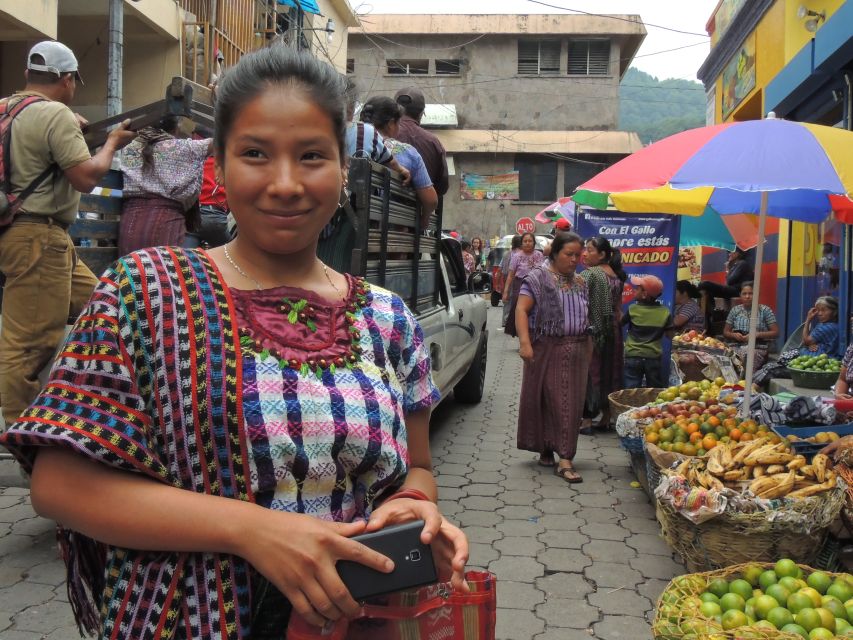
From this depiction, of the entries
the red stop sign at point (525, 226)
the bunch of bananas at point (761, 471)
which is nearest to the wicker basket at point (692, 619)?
the bunch of bananas at point (761, 471)

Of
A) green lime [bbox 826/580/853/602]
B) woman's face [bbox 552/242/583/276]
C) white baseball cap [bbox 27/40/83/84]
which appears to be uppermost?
white baseball cap [bbox 27/40/83/84]

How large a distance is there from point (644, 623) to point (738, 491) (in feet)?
3.15

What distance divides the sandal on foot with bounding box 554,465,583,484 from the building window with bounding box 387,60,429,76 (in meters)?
27.5

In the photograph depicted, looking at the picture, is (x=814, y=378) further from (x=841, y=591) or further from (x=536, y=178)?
(x=536, y=178)

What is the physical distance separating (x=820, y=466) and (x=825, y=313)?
5.20m

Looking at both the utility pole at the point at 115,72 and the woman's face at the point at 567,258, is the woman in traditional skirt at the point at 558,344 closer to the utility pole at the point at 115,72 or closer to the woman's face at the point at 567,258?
the woman's face at the point at 567,258

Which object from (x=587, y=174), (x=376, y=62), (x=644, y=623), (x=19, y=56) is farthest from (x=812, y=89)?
(x=376, y=62)

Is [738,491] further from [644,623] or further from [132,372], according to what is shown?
[132,372]

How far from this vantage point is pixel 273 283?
1.38 meters

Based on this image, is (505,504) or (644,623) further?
(505,504)

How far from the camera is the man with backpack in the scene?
3.80 meters

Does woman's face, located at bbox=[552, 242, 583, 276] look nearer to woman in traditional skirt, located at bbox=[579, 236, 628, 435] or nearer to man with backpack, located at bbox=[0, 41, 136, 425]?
woman in traditional skirt, located at bbox=[579, 236, 628, 435]

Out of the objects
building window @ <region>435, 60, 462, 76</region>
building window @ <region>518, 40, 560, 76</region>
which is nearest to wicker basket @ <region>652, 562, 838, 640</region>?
building window @ <region>518, 40, 560, 76</region>

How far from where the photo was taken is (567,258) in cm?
617
